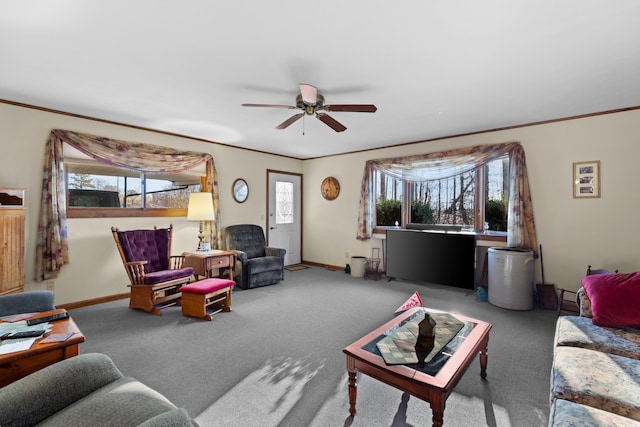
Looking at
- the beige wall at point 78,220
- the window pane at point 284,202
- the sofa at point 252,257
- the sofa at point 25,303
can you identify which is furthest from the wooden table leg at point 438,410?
the window pane at point 284,202

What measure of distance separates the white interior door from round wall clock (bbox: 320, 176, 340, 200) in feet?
2.25

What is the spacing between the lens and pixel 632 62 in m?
2.44

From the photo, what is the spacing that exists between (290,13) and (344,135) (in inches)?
116

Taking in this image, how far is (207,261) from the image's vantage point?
4.27m

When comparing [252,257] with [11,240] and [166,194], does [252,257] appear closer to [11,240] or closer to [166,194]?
[166,194]

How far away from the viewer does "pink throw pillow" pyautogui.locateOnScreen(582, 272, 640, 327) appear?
2117 mm

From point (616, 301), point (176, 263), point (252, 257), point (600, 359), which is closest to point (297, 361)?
point (600, 359)

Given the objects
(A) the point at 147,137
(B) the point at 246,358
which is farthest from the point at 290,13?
(A) the point at 147,137

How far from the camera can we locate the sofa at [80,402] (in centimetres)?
113

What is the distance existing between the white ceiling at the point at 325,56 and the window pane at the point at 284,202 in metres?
2.76

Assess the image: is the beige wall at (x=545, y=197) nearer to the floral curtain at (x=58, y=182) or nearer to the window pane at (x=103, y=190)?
the floral curtain at (x=58, y=182)

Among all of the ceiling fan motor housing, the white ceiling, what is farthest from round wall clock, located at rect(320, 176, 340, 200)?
the ceiling fan motor housing

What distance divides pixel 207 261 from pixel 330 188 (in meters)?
3.05

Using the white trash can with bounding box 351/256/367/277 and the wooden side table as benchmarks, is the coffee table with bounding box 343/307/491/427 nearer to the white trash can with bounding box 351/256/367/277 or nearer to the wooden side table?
the wooden side table
